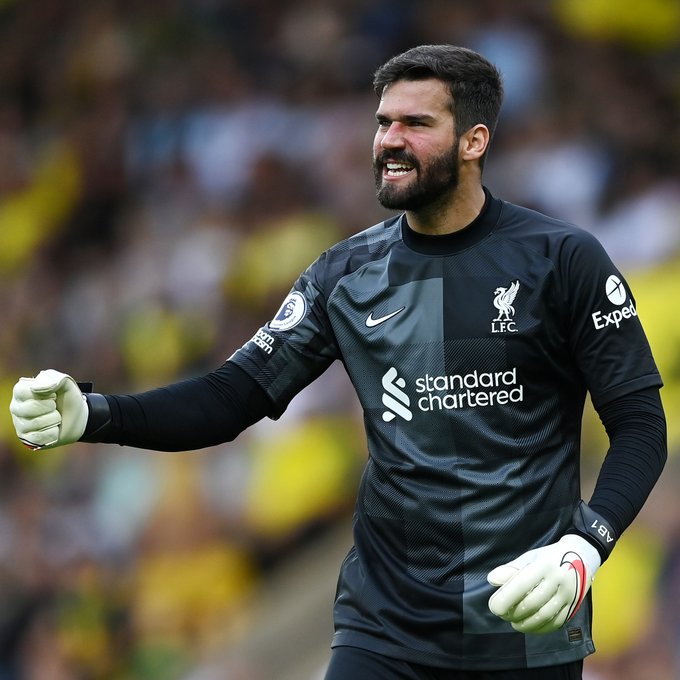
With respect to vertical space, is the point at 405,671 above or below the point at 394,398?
below

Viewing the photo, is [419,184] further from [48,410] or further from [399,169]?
[48,410]

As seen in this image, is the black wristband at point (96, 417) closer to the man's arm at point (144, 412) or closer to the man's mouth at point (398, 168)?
the man's arm at point (144, 412)

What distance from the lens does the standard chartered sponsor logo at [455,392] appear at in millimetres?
3420

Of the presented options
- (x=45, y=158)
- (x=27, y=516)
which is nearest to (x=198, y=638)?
(x=27, y=516)

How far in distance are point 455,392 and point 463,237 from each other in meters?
0.41

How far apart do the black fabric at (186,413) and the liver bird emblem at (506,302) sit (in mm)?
666

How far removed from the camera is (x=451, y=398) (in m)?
3.45

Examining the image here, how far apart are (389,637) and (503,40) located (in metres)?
5.27

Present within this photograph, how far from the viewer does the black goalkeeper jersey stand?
133 inches

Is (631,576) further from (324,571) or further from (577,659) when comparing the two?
(577,659)

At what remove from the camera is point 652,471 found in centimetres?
329

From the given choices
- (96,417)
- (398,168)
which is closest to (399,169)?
(398,168)

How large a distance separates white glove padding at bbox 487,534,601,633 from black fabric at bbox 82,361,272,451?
2.98ft

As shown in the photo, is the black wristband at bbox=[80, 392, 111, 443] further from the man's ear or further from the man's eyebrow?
the man's ear
